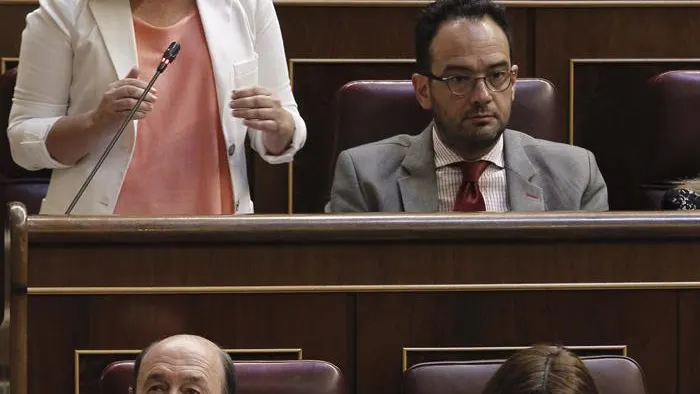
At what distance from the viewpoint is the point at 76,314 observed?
3.33ft

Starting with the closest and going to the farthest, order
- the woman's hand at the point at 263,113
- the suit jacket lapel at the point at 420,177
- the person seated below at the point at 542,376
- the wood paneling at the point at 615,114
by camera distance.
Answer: the person seated below at the point at 542,376 → the woman's hand at the point at 263,113 → the suit jacket lapel at the point at 420,177 → the wood paneling at the point at 615,114

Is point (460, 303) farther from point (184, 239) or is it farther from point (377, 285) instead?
point (184, 239)

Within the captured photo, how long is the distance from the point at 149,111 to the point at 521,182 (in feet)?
1.07

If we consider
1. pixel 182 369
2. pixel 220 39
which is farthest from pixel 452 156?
pixel 182 369

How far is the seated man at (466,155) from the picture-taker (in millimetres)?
1255

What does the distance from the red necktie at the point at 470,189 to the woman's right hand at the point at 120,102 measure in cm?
29

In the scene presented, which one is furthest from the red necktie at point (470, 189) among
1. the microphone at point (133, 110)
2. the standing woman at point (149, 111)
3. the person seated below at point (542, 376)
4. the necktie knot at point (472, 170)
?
the person seated below at point (542, 376)

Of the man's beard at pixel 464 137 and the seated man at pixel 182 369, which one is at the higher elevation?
the man's beard at pixel 464 137

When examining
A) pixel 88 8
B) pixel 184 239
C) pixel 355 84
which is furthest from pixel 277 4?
pixel 184 239

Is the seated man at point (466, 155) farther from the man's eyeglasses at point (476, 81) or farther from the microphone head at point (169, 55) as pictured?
the microphone head at point (169, 55)

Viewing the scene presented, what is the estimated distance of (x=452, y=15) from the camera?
1302 mm

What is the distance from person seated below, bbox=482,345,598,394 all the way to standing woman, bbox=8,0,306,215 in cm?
39

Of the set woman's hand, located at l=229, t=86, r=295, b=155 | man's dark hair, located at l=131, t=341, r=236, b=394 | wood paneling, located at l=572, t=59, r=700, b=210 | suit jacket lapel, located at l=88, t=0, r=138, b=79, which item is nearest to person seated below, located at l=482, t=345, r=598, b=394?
man's dark hair, located at l=131, t=341, r=236, b=394

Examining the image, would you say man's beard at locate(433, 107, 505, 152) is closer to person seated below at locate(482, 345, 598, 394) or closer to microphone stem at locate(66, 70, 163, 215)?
microphone stem at locate(66, 70, 163, 215)
